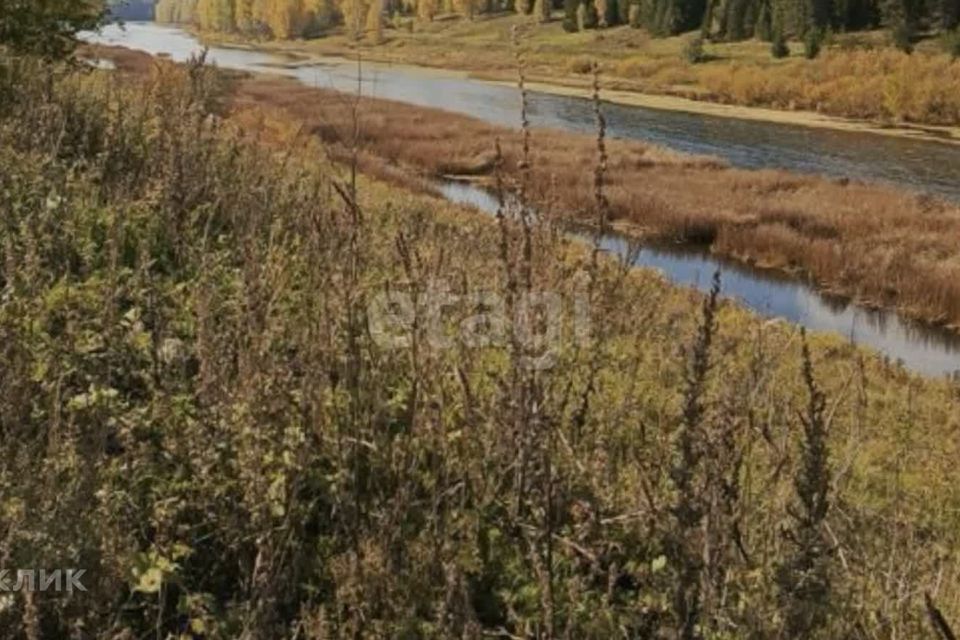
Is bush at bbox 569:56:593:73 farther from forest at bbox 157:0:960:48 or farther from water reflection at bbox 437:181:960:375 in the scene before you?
water reflection at bbox 437:181:960:375

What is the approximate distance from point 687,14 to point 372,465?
10282cm

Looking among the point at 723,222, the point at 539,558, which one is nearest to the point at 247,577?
the point at 539,558

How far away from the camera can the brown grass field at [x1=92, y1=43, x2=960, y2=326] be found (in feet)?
66.6

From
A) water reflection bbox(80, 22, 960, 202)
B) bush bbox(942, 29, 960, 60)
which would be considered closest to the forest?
bush bbox(942, 29, 960, 60)

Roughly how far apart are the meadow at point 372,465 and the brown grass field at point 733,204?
10.3 meters

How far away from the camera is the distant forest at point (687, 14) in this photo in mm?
80688

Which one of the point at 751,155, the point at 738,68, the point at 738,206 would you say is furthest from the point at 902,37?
the point at 738,206

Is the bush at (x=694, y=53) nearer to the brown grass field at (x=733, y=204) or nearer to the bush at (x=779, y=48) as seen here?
the bush at (x=779, y=48)

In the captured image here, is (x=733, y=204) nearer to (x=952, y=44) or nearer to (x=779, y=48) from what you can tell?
(x=952, y=44)

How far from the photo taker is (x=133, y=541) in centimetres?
308

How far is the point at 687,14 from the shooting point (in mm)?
99125

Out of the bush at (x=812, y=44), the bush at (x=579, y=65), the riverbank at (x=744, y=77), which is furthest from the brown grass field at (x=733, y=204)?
the bush at (x=579, y=65)

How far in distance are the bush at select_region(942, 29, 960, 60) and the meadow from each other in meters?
70.6

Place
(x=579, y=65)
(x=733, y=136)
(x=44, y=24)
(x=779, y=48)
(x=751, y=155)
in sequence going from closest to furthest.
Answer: (x=44, y=24) < (x=751, y=155) < (x=733, y=136) < (x=779, y=48) < (x=579, y=65)
